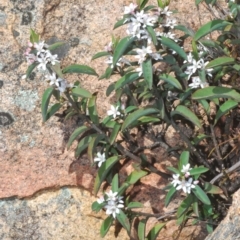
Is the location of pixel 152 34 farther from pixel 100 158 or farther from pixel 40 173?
pixel 40 173

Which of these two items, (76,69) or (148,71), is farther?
(76,69)

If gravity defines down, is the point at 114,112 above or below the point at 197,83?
below

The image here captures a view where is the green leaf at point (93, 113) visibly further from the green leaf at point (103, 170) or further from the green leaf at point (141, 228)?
the green leaf at point (141, 228)

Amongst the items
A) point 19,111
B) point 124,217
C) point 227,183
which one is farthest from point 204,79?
point 19,111

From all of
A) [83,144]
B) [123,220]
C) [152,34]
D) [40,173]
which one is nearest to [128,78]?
[152,34]

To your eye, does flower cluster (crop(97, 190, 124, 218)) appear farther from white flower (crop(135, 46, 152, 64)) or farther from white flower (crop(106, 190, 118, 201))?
white flower (crop(135, 46, 152, 64))

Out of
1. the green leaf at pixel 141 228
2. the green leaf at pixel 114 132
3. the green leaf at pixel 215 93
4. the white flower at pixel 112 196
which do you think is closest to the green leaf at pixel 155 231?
the green leaf at pixel 141 228
